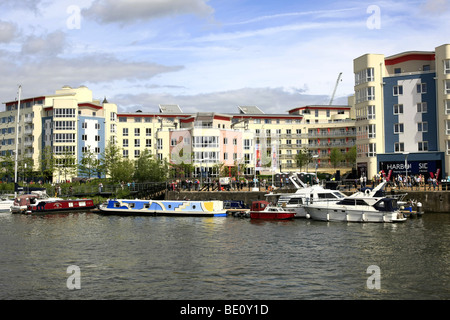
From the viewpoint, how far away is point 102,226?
55000mm

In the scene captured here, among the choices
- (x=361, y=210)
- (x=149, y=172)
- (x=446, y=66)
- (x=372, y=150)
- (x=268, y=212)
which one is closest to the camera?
(x=361, y=210)

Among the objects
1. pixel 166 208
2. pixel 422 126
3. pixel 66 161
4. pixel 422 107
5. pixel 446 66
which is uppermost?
pixel 446 66

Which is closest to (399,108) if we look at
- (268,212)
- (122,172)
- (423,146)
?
(423,146)

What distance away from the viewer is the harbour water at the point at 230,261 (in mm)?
26422

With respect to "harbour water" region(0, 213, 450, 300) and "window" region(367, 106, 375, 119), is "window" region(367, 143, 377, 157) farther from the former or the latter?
"harbour water" region(0, 213, 450, 300)

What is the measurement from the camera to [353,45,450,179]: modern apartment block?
7644 cm

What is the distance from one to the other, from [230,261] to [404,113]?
56.2 metres

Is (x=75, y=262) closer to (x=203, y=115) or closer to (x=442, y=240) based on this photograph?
(x=442, y=240)

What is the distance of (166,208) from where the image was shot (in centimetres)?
6812

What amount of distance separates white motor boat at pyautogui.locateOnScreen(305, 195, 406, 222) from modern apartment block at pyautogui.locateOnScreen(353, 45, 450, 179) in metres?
25.4

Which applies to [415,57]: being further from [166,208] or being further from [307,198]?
[166,208]

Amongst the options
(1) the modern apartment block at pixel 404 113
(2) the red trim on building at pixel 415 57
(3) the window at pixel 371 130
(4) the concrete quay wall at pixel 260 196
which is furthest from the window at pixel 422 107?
(4) the concrete quay wall at pixel 260 196

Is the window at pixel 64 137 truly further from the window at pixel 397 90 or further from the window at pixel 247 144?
the window at pixel 397 90
